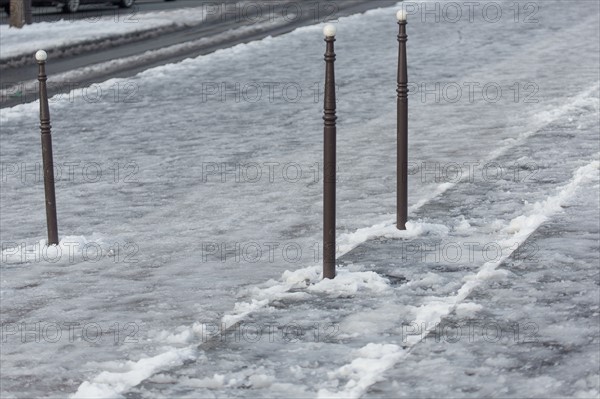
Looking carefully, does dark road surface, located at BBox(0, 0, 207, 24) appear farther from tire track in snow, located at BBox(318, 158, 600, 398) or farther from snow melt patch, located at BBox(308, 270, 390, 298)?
snow melt patch, located at BBox(308, 270, 390, 298)

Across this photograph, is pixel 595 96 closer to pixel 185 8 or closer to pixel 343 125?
pixel 343 125

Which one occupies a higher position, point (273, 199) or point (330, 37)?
point (330, 37)

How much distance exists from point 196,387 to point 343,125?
6.77m

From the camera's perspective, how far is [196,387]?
4.74 meters

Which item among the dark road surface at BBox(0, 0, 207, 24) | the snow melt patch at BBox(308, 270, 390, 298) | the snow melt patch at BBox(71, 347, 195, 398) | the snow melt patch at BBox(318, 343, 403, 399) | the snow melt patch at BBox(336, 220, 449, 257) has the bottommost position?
the snow melt patch at BBox(71, 347, 195, 398)

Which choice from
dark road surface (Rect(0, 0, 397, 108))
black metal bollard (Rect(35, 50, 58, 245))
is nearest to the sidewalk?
black metal bollard (Rect(35, 50, 58, 245))

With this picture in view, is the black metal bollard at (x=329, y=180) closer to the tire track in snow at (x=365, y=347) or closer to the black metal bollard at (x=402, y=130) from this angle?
the tire track in snow at (x=365, y=347)

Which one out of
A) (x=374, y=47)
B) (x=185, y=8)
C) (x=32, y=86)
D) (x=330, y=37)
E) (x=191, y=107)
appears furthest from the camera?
(x=185, y=8)

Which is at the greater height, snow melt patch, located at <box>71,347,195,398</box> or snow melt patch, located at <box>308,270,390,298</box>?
snow melt patch, located at <box>308,270,390,298</box>

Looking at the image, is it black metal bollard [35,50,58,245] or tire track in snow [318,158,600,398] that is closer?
tire track in snow [318,158,600,398]

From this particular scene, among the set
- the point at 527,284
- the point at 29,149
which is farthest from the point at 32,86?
the point at 527,284

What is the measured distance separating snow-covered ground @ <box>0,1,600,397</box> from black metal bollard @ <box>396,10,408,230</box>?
0.16 metres

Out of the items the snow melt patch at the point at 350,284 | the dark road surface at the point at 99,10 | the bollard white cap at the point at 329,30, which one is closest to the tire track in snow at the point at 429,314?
the snow melt patch at the point at 350,284

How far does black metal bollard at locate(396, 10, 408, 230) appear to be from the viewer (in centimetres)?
670
